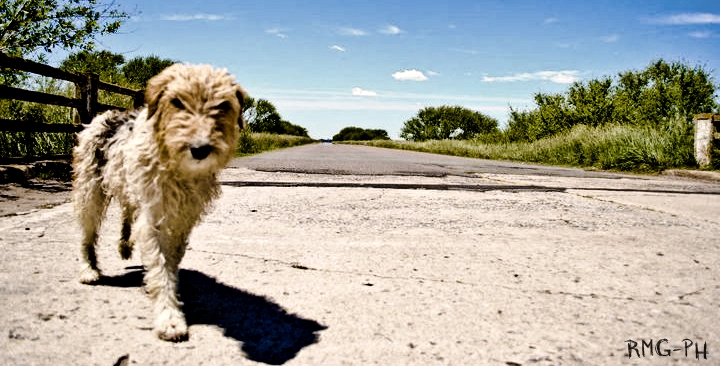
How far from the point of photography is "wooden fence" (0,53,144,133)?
7.29 meters

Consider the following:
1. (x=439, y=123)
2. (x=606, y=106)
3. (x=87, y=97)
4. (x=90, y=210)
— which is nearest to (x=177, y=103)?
(x=90, y=210)

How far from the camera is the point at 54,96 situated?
855 cm

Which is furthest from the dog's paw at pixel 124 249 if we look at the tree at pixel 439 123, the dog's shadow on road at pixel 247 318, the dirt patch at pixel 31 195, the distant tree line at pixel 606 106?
the tree at pixel 439 123

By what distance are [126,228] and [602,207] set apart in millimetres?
5573

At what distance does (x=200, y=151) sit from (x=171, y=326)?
815 mm

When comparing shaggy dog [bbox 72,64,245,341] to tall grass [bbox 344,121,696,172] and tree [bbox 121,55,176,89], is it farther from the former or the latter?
tree [bbox 121,55,176,89]

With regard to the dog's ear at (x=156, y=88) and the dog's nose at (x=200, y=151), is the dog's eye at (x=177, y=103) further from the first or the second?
the dog's nose at (x=200, y=151)

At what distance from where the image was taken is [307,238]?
432 centimetres

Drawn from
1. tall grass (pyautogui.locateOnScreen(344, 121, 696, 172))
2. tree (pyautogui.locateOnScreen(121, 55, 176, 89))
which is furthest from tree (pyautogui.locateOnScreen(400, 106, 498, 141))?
tall grass (pyautogui.locateOnScreen(344, 121, 696, 172))

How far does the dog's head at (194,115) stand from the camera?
2404mm

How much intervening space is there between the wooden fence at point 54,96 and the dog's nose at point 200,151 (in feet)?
21.1

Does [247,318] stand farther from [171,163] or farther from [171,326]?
[171,163]

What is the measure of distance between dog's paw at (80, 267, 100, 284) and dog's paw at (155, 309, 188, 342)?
878mm

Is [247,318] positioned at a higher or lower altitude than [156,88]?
lower
